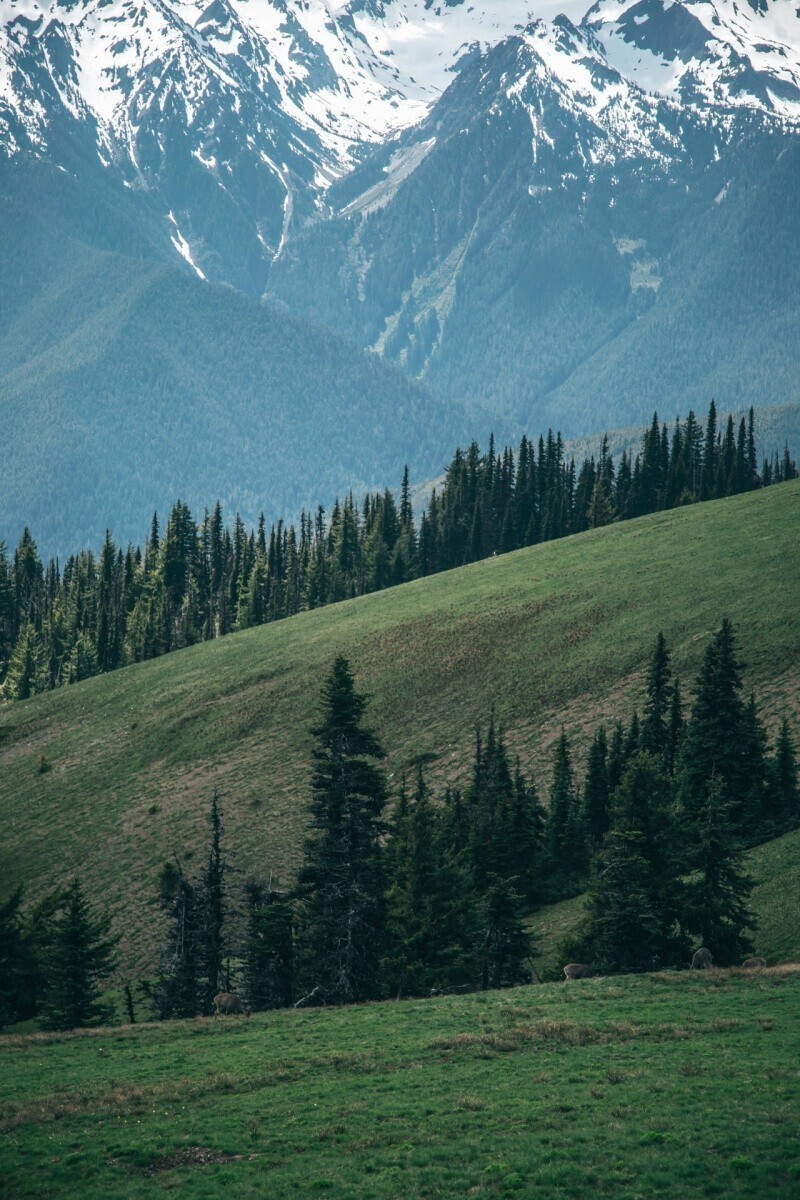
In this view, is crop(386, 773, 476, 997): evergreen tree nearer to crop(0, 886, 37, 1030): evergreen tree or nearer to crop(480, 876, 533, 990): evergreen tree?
crop(480, 876, 533, 990): evergreen tree

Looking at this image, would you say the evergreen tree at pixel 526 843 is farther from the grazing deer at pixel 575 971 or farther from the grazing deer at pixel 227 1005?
the grazing deer at pixel 227 1005

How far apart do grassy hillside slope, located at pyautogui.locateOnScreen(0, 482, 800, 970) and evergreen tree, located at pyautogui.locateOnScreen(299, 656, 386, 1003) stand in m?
21.6

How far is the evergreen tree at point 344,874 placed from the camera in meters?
47.0

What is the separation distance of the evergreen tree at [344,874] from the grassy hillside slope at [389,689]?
21611mm

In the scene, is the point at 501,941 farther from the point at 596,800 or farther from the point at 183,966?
the point at 596,800

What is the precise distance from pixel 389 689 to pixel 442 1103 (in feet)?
241

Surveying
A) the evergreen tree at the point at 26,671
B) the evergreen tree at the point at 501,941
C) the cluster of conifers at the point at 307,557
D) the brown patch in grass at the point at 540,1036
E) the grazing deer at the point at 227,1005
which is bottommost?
the brown patch in grass at the point at 540,1036

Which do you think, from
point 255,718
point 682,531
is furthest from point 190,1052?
point 682,531

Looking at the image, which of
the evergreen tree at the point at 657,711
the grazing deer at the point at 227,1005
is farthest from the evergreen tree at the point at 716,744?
the grazing deer at the point at 227,1005

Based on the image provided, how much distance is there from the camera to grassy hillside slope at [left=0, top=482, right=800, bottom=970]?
8388 cm

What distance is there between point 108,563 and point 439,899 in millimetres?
130416

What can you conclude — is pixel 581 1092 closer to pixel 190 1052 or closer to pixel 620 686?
pixel 190 1052

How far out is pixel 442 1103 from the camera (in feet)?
97.4

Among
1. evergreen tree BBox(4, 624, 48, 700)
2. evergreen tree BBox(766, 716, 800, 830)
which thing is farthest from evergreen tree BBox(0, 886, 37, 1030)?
evergreen tree BBox(4, 624, 48, 700)
